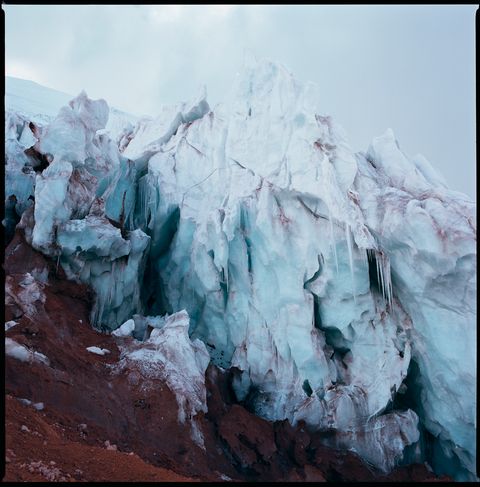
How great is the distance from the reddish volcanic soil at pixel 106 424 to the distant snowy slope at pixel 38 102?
61.8ft

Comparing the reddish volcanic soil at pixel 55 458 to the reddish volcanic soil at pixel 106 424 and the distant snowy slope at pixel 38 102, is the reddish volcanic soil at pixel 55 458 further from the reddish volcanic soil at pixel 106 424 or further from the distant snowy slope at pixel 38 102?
the distant snowy slope at pixel 38 102

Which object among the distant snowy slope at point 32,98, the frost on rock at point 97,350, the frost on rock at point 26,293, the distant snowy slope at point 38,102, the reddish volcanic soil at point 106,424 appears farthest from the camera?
the distant snowy slope at point 32,98

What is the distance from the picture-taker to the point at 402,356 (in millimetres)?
14719

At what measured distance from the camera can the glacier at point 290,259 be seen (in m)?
13.8

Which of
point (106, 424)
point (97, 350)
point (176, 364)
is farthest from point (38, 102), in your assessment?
point (106, 424)

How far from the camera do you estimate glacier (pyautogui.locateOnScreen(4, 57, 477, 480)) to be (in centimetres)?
1377

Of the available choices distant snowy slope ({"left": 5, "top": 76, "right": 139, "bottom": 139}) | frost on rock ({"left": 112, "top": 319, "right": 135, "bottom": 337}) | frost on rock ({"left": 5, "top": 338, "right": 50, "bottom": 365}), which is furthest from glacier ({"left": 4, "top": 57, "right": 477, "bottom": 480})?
distant snowy slope ({"left": 5, "top": 76, "right": 139, "bottom": 139})

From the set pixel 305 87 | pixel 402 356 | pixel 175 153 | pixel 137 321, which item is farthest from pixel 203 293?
pixel 305 87

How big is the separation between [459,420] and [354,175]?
842 centimetres

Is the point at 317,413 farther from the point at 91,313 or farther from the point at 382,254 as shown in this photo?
the point at 91,313

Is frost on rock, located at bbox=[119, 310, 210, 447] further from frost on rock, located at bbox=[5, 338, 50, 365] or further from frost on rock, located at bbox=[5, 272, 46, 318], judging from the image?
frost on rock, located at bbox=[5, 272, 46, 318]

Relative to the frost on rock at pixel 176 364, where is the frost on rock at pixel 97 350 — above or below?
above

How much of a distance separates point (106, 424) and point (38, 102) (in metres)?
34.6

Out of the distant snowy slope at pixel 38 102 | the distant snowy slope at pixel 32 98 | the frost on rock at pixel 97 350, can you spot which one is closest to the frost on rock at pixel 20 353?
the frost on rock at pixel 97 350
